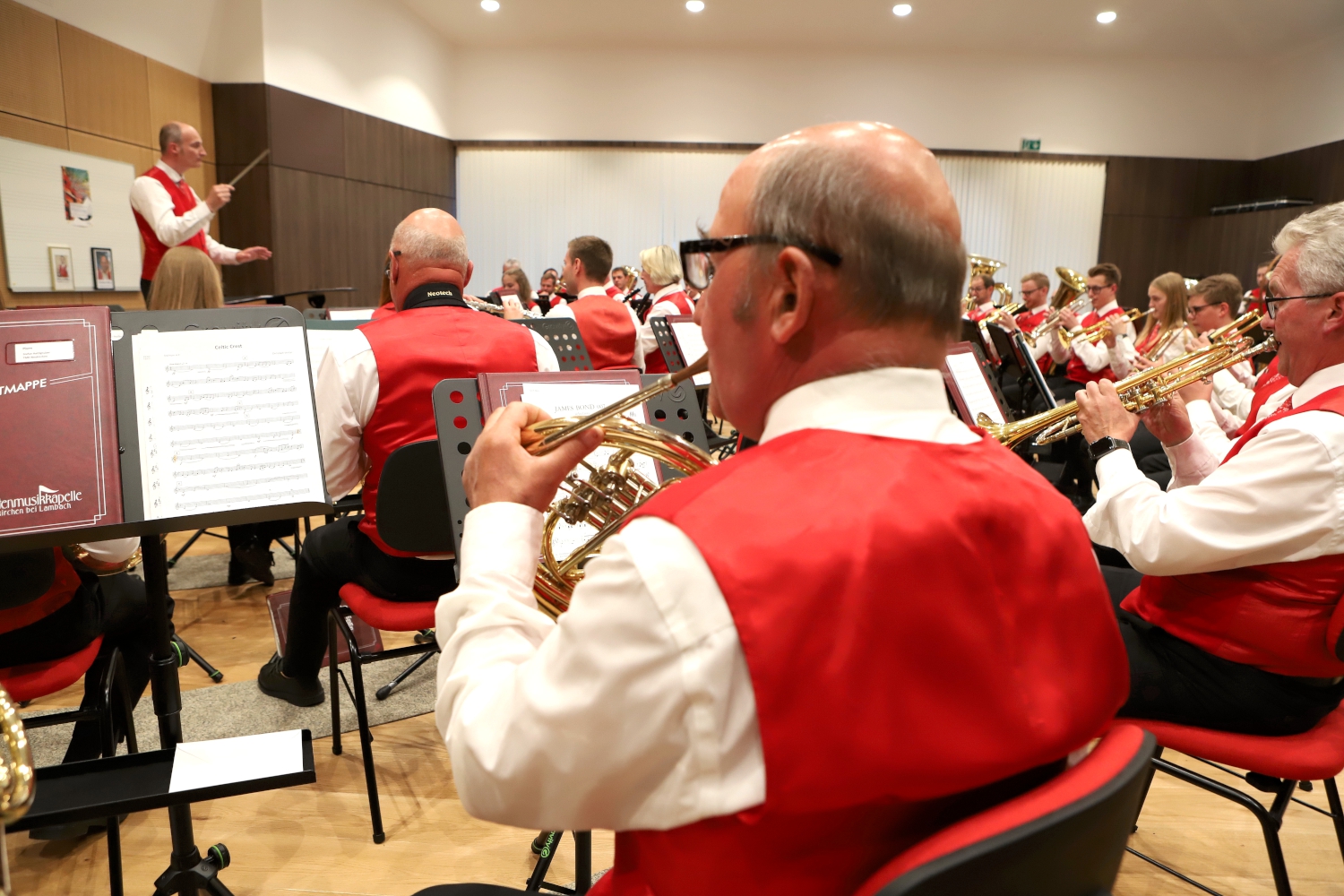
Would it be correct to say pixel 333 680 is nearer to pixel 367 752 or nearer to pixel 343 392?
pixel 367 752

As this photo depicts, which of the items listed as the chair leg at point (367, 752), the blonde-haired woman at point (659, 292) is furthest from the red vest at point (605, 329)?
the chair leg at point (367, 752)

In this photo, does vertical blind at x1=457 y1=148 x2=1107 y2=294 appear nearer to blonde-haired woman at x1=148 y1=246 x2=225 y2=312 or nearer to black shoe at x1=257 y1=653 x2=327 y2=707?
blonde-haired woman at x1=148 y1=246 x2=225 y2=312

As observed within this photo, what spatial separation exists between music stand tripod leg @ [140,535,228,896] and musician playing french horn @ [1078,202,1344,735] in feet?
5.79

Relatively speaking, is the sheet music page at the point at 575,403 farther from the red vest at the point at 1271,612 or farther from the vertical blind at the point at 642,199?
the vertical blind at the point at 642,199

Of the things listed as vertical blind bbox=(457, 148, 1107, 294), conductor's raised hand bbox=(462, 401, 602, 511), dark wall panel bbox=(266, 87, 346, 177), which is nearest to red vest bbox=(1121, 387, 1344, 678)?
conductor's raised hand bbox=(462, 401, 602, 511)

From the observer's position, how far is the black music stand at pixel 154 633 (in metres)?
1.31

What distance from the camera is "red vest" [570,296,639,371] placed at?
462 centimetres

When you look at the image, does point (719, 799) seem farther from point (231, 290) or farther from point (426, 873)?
point (231, 290)

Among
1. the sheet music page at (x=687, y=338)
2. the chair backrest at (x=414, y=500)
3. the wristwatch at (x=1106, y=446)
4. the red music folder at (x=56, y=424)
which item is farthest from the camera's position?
the sheet music page at (x=687, y=338)

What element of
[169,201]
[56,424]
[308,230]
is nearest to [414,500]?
[56,424]

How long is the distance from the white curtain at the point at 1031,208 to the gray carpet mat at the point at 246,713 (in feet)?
33.7

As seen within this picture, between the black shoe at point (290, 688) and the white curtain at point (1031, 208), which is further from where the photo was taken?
the white curtain at point (1031, 208)

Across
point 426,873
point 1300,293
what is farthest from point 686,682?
point 426,873

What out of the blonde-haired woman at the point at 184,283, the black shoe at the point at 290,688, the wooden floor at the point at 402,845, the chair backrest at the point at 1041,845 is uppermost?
the blonde-haired woman at the point at 184,283
